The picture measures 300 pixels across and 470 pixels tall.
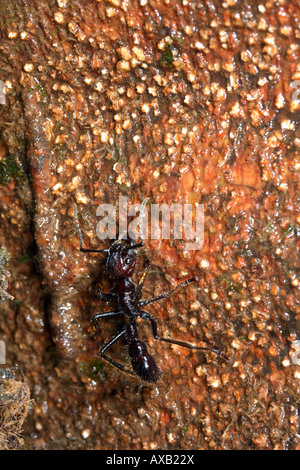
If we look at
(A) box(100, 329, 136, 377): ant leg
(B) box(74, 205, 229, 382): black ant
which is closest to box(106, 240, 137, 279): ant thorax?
(B) box(74, 205, 229, 382): black ant

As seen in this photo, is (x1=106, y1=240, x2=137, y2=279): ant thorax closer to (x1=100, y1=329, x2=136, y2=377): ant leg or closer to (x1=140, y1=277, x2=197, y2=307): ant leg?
(x1=140, y1=277, x2=197, y2=307): ant leg

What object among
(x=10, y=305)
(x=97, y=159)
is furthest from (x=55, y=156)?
(x=10, y=305)

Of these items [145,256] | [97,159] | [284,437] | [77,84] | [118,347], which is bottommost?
[284,437]

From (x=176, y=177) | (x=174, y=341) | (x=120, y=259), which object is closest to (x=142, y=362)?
(x=174, y=341)

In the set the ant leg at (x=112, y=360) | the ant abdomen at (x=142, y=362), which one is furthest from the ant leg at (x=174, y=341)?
the ant leg at (x=112, y=360)

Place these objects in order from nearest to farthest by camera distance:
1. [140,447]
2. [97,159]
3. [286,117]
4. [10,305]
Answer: [286,117] → [97,159] → [140,447] → [10,305]

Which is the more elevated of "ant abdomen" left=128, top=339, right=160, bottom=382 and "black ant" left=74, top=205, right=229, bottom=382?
"black ant" left=74, top=205, right=229, bottom=382

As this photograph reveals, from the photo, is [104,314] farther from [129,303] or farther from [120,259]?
[120,259]

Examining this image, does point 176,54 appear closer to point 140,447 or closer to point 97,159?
point 97,159
